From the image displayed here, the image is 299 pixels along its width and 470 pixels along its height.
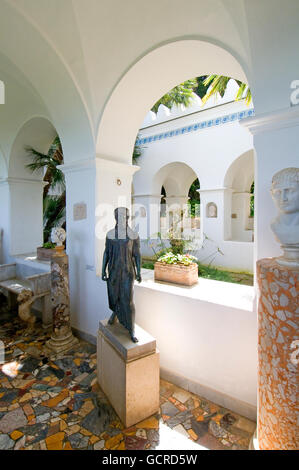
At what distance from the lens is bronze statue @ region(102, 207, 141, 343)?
8.34 ft

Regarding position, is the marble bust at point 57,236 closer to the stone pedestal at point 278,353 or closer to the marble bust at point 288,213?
the stone pedestal at point 278,353

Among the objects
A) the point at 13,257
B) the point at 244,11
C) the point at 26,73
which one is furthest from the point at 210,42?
the point at 13,257

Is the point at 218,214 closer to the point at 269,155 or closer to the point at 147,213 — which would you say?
the point at 147,213

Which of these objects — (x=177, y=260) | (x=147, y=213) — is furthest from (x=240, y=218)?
(x=177, y=260)

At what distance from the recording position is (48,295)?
176 inches

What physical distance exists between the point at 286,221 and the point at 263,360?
98 cm

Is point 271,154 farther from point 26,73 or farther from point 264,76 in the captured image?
point 26,73

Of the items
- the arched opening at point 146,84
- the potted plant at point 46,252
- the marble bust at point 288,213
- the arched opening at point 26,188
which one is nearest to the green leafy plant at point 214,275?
the arched opening at point 146,84

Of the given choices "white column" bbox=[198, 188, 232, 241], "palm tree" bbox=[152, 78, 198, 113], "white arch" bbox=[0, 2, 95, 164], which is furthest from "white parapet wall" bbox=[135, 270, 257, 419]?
"palm tree" bbox=[152, 78, 198, 113]

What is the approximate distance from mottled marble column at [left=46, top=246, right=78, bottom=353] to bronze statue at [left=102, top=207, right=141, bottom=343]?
1.40m

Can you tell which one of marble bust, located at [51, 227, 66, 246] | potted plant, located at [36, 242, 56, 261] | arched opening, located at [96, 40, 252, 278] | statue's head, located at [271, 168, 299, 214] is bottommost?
potted plant, located at [36, 242, 56, 261]

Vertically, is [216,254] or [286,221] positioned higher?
[286,221]

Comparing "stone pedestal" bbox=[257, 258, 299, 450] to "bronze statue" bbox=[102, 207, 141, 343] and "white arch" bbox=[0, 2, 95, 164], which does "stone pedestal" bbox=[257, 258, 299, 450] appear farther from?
"white arch" bbox=[0, 2, 95, 164]

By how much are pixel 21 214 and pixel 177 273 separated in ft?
13.8
